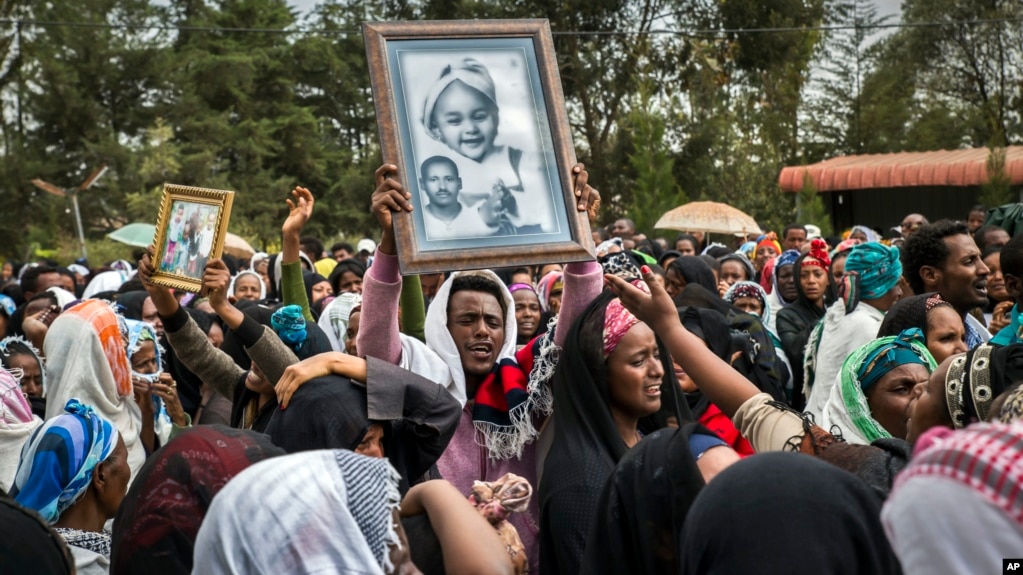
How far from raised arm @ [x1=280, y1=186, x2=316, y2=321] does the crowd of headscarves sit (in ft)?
0.06

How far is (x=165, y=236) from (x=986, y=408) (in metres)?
3.30

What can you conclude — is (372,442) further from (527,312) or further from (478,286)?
(527,312)

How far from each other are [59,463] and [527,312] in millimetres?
3166

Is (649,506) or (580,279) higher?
(580,279)

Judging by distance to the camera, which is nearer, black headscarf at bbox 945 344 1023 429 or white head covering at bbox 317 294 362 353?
black headscarf at bbox 945 344 1023 429

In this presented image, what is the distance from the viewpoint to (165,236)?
475cm

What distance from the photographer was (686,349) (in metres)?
3.23

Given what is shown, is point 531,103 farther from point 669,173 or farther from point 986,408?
point 669,173

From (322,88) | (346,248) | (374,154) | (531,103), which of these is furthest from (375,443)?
(322,88)

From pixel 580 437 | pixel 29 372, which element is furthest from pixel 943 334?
pixel 29 372

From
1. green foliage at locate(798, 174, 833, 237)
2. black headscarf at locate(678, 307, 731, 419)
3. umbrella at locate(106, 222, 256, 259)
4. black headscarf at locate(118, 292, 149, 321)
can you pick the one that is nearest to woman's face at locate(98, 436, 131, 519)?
black headscarf at locate(678, 307, 731, 419)

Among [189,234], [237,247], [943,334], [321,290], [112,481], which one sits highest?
[237,247]

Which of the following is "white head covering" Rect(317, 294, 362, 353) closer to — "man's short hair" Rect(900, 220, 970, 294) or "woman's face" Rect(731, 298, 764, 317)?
"woman's face" Rect(731, 298, 764, 317)

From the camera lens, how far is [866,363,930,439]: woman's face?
3691 mm
